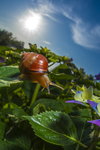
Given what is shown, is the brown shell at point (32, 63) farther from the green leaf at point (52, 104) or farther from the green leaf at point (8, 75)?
the green leaf at point (52, 104)

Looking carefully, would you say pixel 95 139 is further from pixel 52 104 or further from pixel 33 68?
pixel 33 68

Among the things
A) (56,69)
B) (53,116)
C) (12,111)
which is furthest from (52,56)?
(53,116)

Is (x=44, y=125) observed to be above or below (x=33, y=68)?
below

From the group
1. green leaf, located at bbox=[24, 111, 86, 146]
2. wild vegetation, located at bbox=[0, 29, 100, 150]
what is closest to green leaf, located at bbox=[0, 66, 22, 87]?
wild vegetation, located at bbox=[0, 29, 100, 150]

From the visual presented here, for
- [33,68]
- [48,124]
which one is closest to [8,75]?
[33,68]

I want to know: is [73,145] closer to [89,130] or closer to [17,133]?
[89,130]

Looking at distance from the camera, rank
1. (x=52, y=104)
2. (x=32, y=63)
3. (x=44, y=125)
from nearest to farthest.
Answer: (x=44, y=125)
(x=52, y=104)
(x=32, y=63)

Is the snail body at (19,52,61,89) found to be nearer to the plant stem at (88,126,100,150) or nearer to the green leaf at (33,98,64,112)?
the green leaf at (33,98,64,112)

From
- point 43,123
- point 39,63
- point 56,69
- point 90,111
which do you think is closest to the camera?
point 43,123
